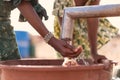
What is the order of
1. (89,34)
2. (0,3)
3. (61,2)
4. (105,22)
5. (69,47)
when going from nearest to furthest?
(69,47)
(0,3)
(89,34)
(61,2)
(105,22)

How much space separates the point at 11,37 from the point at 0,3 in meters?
0.20

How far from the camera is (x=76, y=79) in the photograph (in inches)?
68.2

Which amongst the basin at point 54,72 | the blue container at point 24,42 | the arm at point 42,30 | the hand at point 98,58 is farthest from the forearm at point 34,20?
the blue container at point 24,42

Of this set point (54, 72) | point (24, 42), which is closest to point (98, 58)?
point (54, 72)

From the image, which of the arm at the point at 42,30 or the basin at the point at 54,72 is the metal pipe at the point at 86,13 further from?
the basin at the point at 54,72

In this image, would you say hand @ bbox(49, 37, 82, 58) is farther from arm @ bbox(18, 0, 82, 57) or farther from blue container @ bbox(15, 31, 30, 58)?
blue container @ bbox(15, 31, 30, 58)

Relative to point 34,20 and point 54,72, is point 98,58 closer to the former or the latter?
point 34,20

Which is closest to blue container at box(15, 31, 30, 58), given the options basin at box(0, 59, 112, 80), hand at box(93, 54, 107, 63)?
hand at box(93, 54, 107, 63)

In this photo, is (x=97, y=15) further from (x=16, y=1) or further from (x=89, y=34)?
(x=89, y=34)

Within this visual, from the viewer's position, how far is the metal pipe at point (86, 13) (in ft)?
6.06

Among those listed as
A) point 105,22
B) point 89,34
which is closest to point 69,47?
point 89,34

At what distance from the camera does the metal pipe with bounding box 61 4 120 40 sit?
185cm

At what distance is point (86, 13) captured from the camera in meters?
1.95

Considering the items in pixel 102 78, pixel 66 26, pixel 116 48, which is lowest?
pixel 116 48
